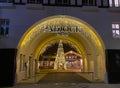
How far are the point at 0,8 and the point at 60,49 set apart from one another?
62.7 ft

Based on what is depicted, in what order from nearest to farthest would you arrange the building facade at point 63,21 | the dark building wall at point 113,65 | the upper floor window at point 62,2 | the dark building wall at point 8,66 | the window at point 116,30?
the dark building wall at point 8,66, the building facade at point 63,21, the dark building wall at point 113,65, the upper floor window at point 62,2, the window at point 116,30

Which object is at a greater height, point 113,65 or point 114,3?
point 114,3

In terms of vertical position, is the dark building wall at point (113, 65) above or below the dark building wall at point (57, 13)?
below

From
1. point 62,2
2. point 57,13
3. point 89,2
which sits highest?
point 89,2

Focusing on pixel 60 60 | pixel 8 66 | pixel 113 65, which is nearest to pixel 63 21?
pixel 113 65

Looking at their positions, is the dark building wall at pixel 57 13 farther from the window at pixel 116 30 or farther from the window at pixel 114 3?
the window at pixel 114 3

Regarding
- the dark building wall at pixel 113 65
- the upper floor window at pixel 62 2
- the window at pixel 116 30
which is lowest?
the dark building wall at pixel 113 65

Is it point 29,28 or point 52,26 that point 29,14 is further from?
point 52,26

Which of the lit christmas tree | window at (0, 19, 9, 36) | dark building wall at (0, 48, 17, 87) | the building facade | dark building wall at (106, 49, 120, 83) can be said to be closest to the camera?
dark building wall at (0, 48, 17, 87)

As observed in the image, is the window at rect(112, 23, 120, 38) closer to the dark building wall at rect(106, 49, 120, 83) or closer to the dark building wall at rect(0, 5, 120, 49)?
the dark building wall at rect(0, 5, 120, 49)

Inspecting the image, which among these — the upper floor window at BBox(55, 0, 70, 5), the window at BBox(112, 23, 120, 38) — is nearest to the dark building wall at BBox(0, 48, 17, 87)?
the upper floor window at BBox(55, 0, 70, 5)

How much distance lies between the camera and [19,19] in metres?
16.6

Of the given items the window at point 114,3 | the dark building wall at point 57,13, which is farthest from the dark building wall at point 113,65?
the window at point 114,3

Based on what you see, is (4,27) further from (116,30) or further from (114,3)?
(114,3)
